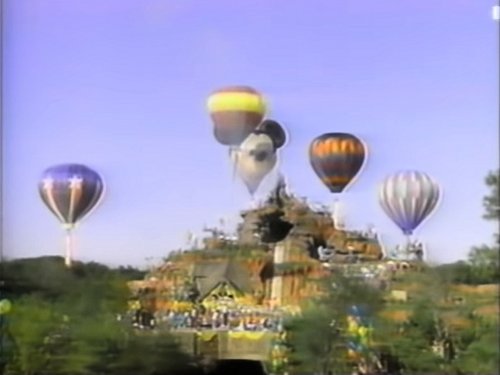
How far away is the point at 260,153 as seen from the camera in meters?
1.83

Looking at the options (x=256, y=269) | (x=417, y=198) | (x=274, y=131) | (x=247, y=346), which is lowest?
(x=247, y=346)

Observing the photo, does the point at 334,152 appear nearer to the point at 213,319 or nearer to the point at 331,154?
the point at 331,154

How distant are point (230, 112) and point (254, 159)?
0.37 feet

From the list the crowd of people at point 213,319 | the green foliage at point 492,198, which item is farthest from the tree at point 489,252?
the crowd of people at point 213,319

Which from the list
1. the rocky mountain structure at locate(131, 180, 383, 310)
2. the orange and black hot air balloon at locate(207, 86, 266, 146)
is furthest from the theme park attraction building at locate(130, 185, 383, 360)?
the orange and black hot air balloon at locate(207, 86, 266, 146)

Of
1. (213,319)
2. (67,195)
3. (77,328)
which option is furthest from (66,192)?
(213,319)

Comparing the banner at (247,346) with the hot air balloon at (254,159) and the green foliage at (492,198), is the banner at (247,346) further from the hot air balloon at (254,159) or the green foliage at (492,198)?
the green foliage at (492,198)

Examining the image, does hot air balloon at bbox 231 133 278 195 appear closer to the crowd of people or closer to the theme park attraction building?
the theme park attraction building

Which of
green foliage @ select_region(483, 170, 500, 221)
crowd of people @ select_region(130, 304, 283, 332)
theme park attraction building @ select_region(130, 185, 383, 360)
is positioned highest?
green foliage @ select_region(483, 170, 500, 221)

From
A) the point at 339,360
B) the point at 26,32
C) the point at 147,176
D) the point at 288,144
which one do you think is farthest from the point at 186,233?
the point at 26,32

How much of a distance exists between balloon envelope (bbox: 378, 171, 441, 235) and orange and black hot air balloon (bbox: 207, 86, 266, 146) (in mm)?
269

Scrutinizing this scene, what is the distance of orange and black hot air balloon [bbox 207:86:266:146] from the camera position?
1789 millimetres

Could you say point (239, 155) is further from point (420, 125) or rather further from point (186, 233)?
point (420, 125)

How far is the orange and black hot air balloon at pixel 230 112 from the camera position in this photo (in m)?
1.79
